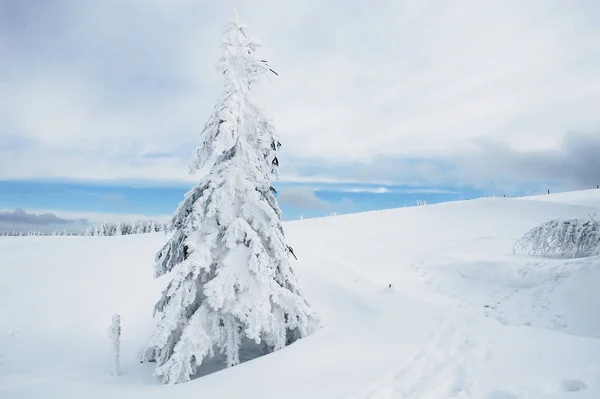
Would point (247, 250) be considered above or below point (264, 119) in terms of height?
below

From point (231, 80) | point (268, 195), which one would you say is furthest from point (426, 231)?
point (231, 80)

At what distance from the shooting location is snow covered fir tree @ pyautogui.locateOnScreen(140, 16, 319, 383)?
28.4ft

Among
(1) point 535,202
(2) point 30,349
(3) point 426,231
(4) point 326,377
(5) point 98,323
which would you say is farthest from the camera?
(1) point 535,202

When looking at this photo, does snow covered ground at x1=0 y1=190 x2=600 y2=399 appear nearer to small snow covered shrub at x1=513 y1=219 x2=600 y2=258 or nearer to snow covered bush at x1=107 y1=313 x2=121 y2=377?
snow covered bush at x1=107 y1=313 x2=121 y2=377

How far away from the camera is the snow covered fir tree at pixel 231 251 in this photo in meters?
8.65

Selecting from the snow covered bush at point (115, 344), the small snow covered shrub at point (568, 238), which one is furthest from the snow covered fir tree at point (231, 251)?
the small snow covered shrub at point (568, 238)

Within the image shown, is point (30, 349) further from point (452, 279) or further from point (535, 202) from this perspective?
point (535, 202)

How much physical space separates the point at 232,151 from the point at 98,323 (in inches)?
407

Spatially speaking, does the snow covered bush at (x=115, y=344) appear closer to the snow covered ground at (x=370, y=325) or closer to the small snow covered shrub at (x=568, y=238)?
the snow covered ground at (x=370, y=325)

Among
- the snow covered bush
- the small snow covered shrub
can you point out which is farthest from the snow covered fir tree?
the small snow covered shrub

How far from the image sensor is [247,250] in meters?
9.36

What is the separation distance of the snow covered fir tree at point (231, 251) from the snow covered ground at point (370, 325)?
2.82ft

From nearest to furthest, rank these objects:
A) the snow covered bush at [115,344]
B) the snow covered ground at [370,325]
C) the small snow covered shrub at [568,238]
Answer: the snow covered ground at [370,325] → the snow covered bush at [115,344] → the small snow covered shrub at [568,238]

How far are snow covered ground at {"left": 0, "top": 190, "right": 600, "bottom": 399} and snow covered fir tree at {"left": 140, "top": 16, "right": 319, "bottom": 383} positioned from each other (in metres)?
0.86
